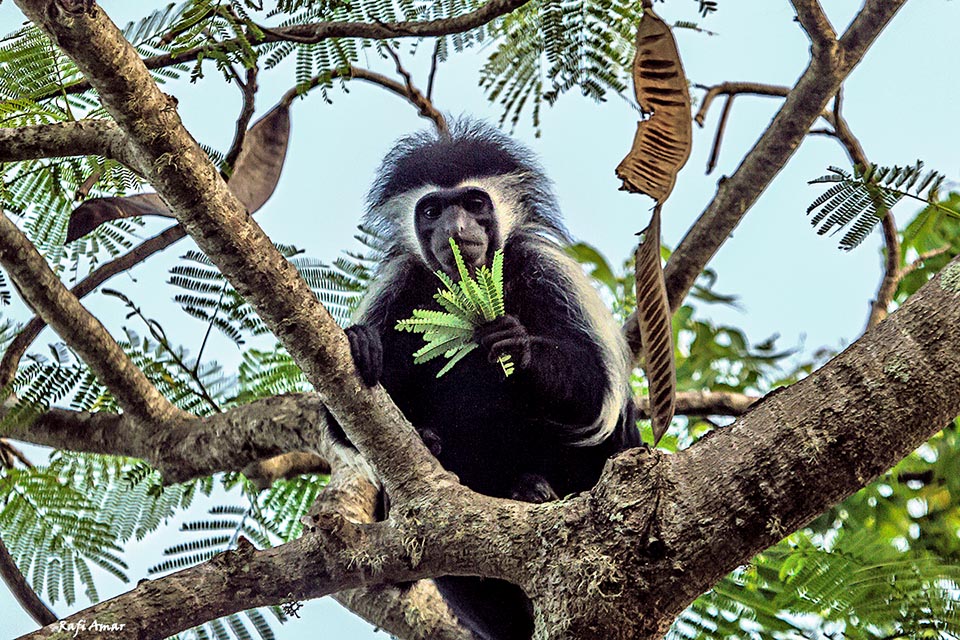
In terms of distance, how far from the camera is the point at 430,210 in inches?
85.4

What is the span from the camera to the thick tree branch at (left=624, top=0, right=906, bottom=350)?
1.89m

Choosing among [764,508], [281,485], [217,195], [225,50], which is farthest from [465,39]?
[764,508]

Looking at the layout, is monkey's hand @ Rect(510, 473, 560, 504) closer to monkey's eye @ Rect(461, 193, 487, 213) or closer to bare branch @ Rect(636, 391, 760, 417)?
monkey's eye @ Rect(461, 193, 487, 213)

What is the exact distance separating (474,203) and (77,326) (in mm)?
898

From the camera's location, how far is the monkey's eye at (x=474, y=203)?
2145mm

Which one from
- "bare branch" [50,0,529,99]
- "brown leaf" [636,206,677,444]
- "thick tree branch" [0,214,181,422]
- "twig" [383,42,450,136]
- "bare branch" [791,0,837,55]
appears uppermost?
"twig" [383,42,450,136]

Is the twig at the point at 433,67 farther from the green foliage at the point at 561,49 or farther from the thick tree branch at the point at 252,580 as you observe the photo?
the thick tree branch at the point at 252,580

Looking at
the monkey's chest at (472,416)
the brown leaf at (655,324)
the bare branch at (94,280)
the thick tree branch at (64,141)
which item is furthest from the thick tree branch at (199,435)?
the brown leaf at (655,324)

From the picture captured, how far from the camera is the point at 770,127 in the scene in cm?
203

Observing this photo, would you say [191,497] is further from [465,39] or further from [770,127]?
[770,127]

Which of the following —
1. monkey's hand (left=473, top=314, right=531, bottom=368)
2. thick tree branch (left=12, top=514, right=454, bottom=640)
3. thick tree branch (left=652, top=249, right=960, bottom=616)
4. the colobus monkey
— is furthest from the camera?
the colobus monkey

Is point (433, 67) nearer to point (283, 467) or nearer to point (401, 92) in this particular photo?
point (401, 92)

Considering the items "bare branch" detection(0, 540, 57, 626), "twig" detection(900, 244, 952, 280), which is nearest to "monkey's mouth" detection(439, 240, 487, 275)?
"bare branch" detection(0, 540, 57, 626)

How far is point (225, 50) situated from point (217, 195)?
61 centimetres
